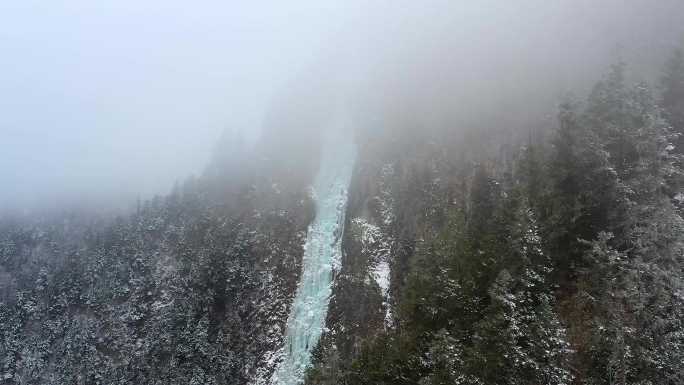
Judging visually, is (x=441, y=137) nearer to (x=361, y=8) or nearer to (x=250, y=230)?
(x=250, y=230)

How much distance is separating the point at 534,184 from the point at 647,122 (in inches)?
294

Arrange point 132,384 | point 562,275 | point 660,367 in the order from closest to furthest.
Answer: point 660,367 < point 562,275 < point 132,384

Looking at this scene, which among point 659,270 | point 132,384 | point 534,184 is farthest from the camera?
point 132,384

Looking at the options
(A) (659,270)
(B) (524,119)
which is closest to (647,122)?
(A) (659,270)

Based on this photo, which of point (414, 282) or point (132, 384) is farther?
point (132, 384)

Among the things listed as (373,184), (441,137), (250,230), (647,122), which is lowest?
(250,230)

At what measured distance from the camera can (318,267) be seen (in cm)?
5278

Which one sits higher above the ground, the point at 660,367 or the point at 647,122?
the point at 647,122

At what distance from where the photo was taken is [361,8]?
121125mm

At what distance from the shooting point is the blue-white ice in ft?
152

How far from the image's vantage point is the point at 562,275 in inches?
1126

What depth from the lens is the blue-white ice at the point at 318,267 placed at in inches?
1826

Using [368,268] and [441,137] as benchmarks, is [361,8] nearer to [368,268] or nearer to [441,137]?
[441,137]

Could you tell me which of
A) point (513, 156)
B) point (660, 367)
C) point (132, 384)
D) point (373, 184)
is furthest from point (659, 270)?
point (132, 384)
